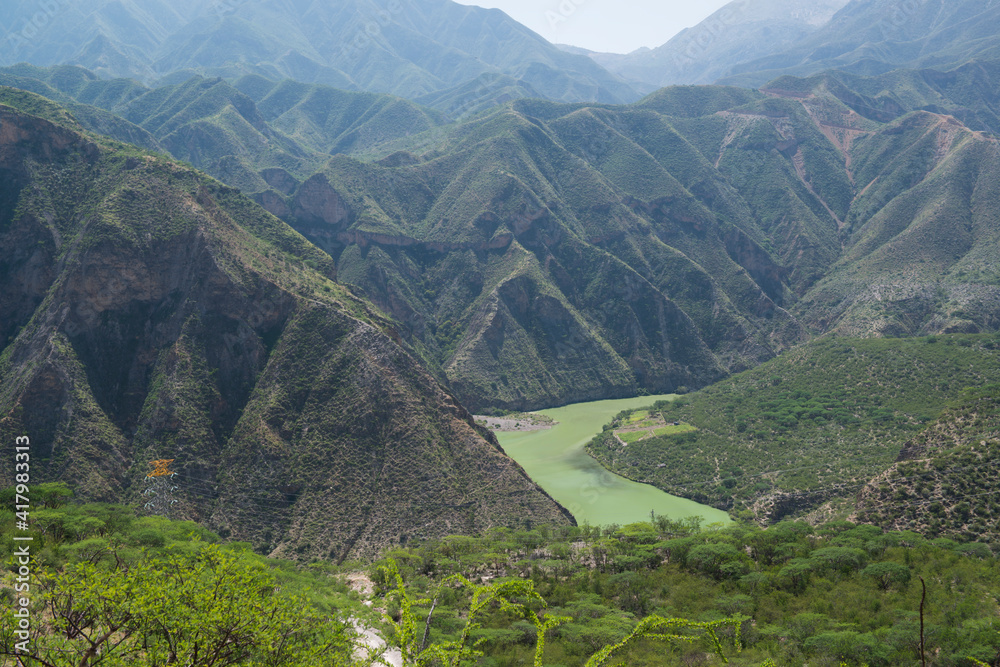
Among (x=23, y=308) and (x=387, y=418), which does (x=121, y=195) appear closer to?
(x=23, y=308)

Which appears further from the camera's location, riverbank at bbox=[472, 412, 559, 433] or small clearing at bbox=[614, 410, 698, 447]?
→ riverbank at bbox=[472, 412, 559, 433]

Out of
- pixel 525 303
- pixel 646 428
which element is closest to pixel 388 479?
pixel 646 428

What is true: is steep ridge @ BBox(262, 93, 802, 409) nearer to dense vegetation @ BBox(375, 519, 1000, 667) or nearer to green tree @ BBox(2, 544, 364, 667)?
dense vegetation @ BBox(375, 519, 1000, 667)

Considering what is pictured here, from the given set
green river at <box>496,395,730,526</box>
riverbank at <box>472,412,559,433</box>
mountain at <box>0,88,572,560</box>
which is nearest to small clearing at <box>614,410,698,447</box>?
green river at <box>496,395,730,526</box>

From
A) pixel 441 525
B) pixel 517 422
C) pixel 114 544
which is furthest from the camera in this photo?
pixel 517 422

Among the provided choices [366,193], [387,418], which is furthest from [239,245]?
[366,193]

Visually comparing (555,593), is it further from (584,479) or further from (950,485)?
(584,479)
